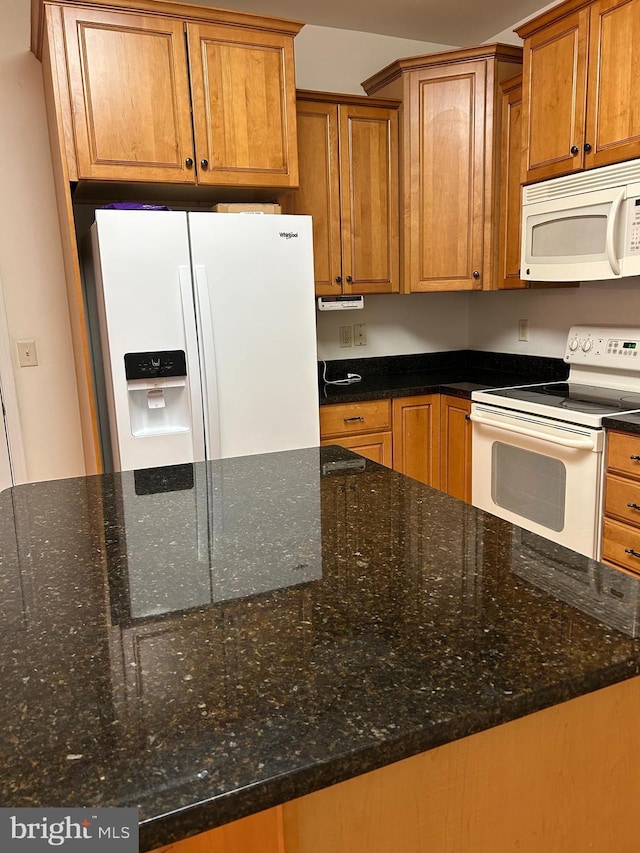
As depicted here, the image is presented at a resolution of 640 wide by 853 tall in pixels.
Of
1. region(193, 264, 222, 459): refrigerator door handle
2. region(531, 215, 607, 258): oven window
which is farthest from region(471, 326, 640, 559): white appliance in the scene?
region(193, 264, 222, 459): refrigerator door handle

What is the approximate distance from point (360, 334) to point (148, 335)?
148 centimetres

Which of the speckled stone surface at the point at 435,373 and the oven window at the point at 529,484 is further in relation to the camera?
the speckled stone surface at the point at 435,373

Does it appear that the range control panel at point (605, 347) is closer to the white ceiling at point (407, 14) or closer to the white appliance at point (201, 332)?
the white appliance at point (201, 332)

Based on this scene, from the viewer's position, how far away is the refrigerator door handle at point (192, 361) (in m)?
2.43

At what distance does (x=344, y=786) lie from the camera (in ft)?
2.18

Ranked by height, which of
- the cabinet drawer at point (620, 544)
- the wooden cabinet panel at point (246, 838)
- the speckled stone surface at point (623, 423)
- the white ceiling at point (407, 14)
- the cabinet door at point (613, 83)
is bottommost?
the cabinet drawer at point (620, 544)

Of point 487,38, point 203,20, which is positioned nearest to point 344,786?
point 203,20

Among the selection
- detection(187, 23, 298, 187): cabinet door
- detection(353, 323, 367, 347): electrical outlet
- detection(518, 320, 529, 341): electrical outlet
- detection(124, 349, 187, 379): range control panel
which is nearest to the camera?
detection(124, 349, 187, 379): range control panel

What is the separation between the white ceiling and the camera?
9.96 feet

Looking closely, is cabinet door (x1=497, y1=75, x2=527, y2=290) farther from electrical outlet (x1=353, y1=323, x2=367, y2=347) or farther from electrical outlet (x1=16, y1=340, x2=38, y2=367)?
electrical outlet (x1=16, y1=340, x2=38, y2=367)

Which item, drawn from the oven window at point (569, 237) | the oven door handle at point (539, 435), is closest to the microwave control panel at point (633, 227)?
the oven window at point (569, 237)

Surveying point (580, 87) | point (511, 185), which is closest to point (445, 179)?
point (511, 185)

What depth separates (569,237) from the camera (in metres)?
2.62

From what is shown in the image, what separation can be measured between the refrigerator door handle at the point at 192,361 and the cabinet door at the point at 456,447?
1257mm
